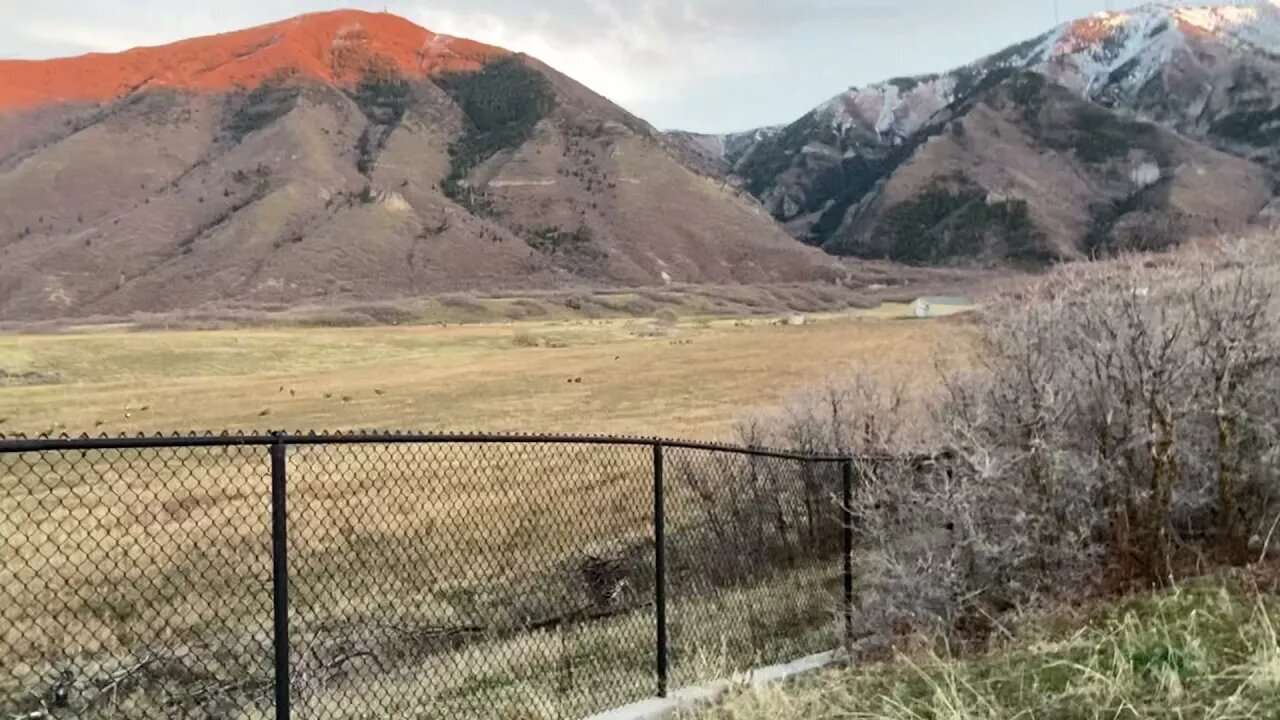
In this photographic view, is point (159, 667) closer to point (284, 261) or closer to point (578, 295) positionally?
point (578, 295)

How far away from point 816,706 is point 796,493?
36.2 ft

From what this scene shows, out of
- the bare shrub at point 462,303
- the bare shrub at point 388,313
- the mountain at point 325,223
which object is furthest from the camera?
the mountain at point 325,223

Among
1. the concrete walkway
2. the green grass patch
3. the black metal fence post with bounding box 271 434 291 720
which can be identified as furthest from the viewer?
the concrete walkway

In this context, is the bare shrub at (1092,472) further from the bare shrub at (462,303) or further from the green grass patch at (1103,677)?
the bare shrub at (462,303)

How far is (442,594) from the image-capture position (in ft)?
55.3

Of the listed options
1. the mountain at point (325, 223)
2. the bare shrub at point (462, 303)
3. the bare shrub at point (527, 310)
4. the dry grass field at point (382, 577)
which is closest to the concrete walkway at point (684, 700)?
the dry grass field at point (382, 577)

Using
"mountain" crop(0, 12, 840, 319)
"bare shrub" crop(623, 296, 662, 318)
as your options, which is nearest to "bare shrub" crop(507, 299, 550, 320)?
"bare shrub" crop(623, 296, 662, 318)

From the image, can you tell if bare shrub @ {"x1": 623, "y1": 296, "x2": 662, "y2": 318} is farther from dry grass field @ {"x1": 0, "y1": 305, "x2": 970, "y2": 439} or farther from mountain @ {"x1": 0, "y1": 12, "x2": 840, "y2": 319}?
dry grass field @ {"x1": 0, "y1": 305, "x2": 970, "y2": 439}

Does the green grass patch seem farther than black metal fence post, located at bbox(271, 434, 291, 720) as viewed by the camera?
No

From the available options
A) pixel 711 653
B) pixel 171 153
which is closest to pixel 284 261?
pixel 171 153

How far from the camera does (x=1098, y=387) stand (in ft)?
33.7

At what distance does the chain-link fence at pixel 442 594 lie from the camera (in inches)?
390

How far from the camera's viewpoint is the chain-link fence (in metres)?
9.91

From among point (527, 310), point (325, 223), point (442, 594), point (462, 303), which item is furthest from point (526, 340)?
point (325, 223)
